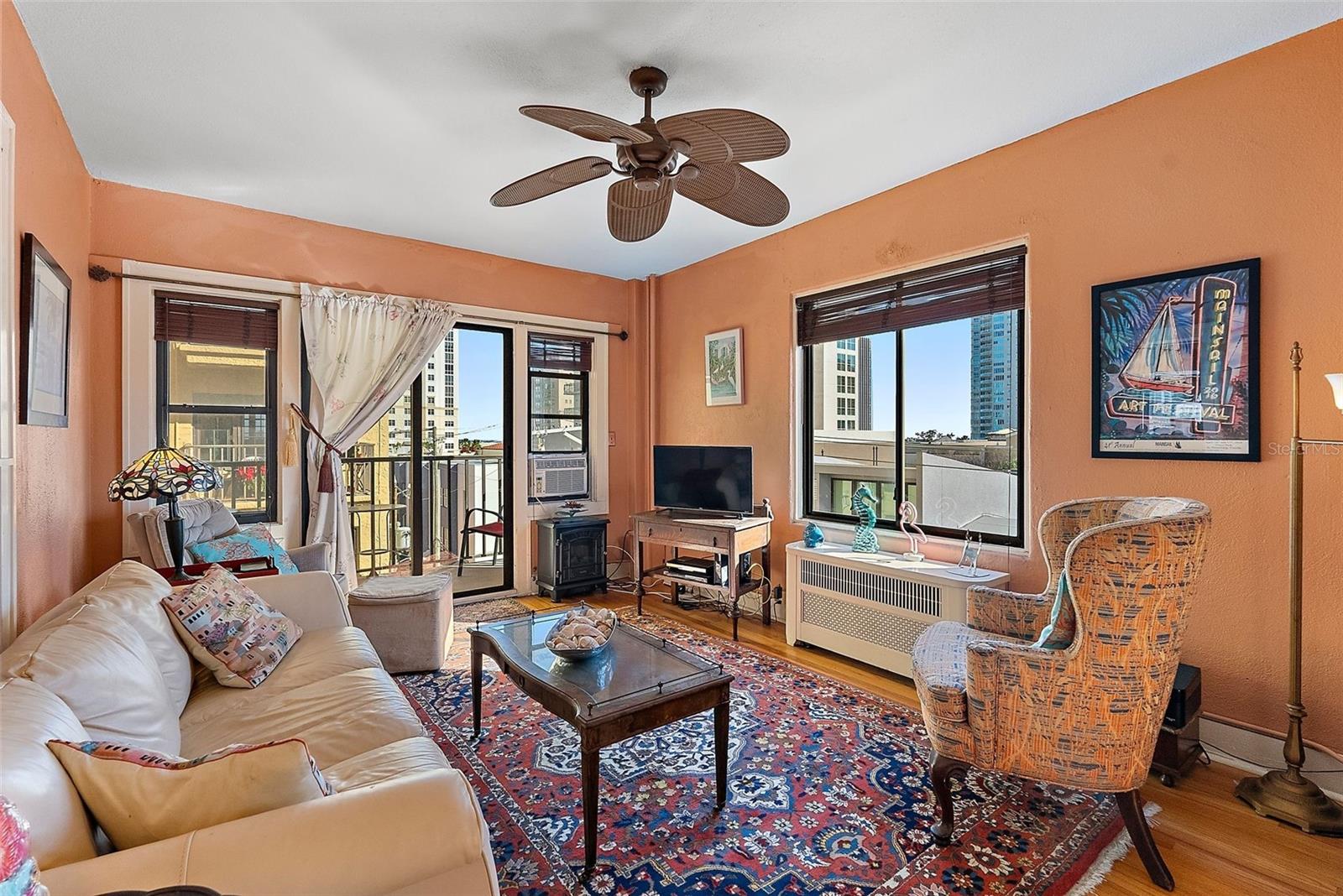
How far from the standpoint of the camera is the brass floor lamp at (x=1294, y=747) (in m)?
2.01

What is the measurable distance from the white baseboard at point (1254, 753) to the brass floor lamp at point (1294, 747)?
10cm

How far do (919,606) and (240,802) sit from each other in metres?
2.87

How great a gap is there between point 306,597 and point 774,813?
2.09 meters

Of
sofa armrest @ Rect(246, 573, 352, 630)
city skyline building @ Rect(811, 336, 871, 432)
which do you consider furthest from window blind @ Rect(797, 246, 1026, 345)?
sofa armrest @ Rect(246, 573, 352, 630)

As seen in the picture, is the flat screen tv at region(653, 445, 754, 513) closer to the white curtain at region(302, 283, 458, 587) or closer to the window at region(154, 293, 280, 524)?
the white curtain at region(302, 283, 458, 587)

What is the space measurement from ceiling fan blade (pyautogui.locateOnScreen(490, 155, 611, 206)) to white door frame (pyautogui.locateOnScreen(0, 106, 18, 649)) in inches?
58.3

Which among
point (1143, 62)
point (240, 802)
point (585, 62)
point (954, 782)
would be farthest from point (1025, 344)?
point (240, 802)

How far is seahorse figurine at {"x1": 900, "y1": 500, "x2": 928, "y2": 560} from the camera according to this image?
3.40m

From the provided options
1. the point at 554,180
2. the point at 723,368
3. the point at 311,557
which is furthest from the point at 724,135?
the point at 311,557

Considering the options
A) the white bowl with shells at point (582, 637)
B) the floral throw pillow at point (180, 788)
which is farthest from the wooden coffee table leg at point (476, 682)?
the floral throw pillow at point (180, 788)

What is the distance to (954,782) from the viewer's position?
88.6 inches

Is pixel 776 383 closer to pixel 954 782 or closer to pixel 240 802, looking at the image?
pixel 954 782

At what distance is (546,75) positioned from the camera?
2.43 meters

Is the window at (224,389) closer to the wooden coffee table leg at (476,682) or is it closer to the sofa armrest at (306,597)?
the sofa armrest at (306,597)
